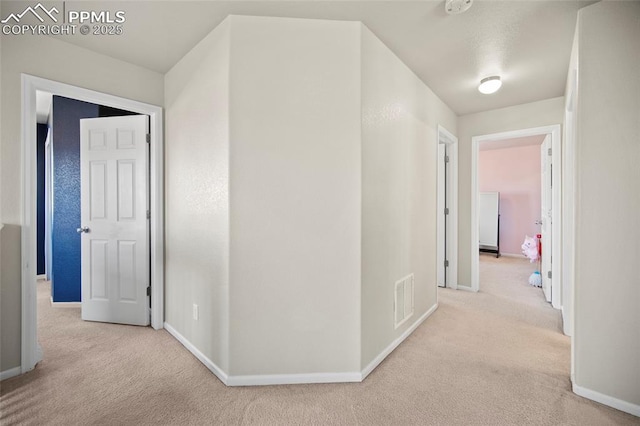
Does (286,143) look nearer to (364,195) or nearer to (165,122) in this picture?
(364,195)

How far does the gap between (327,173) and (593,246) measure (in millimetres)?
1661

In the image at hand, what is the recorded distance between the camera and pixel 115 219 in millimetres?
2900

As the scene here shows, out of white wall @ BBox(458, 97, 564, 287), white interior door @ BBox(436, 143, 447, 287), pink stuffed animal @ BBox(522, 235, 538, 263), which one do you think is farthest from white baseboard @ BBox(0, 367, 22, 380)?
pink stuffed animal @ BBox(522, 235, 538, 263)

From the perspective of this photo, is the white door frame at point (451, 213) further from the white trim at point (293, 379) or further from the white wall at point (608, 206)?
the white trim at point (293, 379)

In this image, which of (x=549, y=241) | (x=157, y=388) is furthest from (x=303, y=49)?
(x=549, y=241)

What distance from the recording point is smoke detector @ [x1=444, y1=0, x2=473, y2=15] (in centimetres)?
182

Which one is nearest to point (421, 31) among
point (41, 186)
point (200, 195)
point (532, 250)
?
point (200, 195)

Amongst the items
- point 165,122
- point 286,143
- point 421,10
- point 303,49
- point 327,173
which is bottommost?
point 327,173

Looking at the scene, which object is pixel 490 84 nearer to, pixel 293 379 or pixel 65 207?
pixel 293 379

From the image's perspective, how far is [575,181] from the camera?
1868 mm

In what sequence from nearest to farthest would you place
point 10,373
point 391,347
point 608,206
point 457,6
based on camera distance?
point 608,206
point 457,6
point 10,373
point 391,347

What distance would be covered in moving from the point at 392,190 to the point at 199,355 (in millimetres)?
1957

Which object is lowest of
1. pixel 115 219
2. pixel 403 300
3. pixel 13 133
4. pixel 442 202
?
pixel 403 300

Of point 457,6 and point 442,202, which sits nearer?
point 457,6
